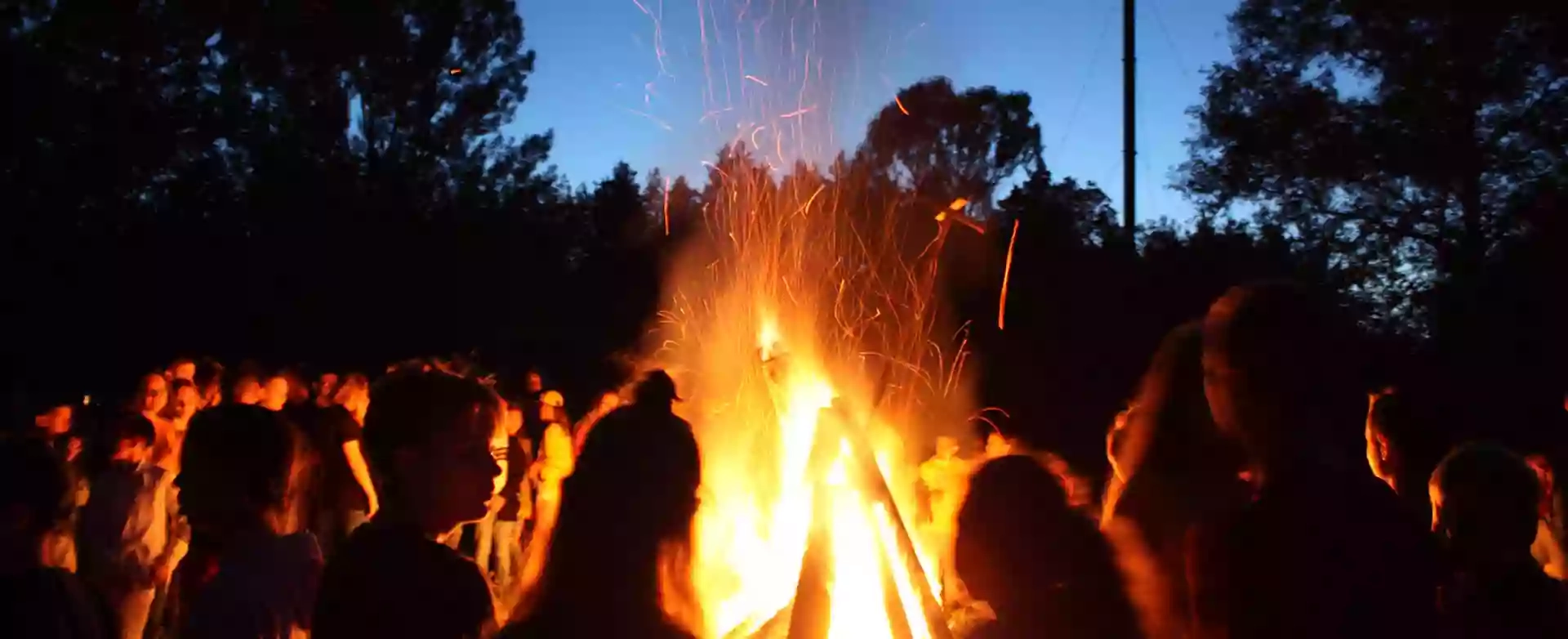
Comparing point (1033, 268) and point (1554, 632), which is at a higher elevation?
point (1033, 268)

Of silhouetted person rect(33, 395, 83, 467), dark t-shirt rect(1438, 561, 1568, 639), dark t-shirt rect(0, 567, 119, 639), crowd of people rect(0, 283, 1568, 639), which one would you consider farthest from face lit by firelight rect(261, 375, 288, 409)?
dark t-shirt rect(1438, 561, 1568, 639)

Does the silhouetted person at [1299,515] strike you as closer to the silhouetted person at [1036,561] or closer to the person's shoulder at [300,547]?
A: the silhouetted person at [1036,561]

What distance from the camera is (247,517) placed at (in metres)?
3.35

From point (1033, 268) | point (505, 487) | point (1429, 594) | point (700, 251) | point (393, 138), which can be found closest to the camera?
point (1429, 594)

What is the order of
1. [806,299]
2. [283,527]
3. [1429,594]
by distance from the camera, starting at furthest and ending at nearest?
[806,299] → [283,527] → [1429,594]

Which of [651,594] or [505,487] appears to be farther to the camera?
[505,487]

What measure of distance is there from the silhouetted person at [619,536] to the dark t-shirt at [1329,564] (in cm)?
127

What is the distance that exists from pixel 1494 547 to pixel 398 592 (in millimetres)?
2967

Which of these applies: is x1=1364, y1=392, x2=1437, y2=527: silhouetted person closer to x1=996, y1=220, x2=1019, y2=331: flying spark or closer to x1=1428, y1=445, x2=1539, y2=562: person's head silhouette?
x1=1428, y1=445, x2=1539, y2=562: person's head silhouette

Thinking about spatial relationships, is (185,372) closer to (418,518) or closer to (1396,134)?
(418,518)

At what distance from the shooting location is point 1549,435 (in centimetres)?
1800

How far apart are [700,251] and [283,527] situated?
836 inches

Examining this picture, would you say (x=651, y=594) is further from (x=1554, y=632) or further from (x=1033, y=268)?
(x=1033, y=268)

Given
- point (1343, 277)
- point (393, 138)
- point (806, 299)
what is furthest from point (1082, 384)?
point (393, 138)
